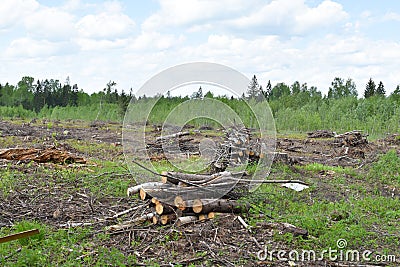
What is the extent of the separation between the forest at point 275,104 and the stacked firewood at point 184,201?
1.49 meters

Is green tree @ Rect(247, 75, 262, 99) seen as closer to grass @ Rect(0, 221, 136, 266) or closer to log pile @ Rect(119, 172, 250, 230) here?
log pile @ Rect(119, 172, 250, 230)

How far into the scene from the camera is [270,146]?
14.7 meters

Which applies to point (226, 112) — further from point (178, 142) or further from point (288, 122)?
point (288, 122)

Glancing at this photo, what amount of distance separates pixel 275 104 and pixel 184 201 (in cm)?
4237

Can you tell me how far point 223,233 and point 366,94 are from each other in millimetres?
56851

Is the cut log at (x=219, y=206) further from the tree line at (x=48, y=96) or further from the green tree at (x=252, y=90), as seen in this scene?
the tree line at (x=48, y=96)

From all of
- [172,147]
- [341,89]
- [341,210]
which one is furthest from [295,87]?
[341,210]

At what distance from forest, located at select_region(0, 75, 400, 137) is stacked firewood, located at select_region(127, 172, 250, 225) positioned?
58.9 inches

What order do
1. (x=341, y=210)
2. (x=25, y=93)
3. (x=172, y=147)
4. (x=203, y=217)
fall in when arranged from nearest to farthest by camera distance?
1. (x=203, y=217)
2. (x=341, y=210)
3. (x=172, y=147)
4. (x=25, y=93)

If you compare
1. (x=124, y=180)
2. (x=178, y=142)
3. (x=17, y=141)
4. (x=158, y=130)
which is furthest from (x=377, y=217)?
(x=158, y=130)

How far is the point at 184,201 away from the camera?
6094mm

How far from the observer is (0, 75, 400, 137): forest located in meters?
12.4

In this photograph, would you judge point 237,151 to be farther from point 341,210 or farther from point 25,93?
point 25,93

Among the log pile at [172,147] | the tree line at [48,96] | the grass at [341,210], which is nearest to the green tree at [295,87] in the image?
the tree line at [48,96]
